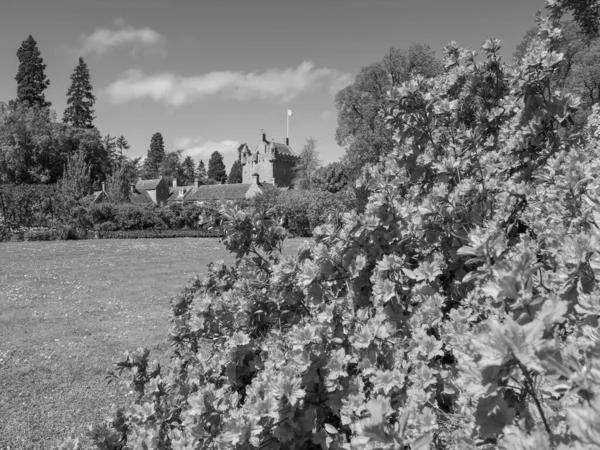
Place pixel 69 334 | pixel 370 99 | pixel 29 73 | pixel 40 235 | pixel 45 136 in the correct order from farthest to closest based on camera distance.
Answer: pixel 29 73, pixel 45 136, pixel 370 99, pixel 40 235, pixel 69 334

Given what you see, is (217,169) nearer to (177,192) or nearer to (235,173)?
(235,173)

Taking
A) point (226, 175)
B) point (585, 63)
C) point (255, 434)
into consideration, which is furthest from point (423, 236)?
point (226, 175)

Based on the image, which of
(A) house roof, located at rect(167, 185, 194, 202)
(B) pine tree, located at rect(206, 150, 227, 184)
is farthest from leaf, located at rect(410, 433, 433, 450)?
(B) pine tree, located at rect(206, 150, 227, 184)

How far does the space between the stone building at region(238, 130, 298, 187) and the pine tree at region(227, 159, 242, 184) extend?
28.3m

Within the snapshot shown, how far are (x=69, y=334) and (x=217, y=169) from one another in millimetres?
88318

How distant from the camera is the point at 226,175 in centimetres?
9181

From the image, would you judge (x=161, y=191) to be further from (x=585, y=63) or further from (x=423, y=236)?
(x=423, y=236)

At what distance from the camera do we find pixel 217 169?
91812 millimetres

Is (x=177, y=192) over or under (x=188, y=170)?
under

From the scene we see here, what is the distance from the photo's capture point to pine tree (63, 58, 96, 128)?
5441 centimetres

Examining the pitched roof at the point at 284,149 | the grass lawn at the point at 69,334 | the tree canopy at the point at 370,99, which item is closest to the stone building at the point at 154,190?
the pitched roof at the point at 284,149

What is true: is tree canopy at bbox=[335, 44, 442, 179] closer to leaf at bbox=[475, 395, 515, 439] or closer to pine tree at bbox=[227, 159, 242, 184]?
leaf at bbox=[475, 395, 515, 439]

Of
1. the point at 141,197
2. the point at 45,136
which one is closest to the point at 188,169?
the point at 141,197

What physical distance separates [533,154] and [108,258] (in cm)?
1484
